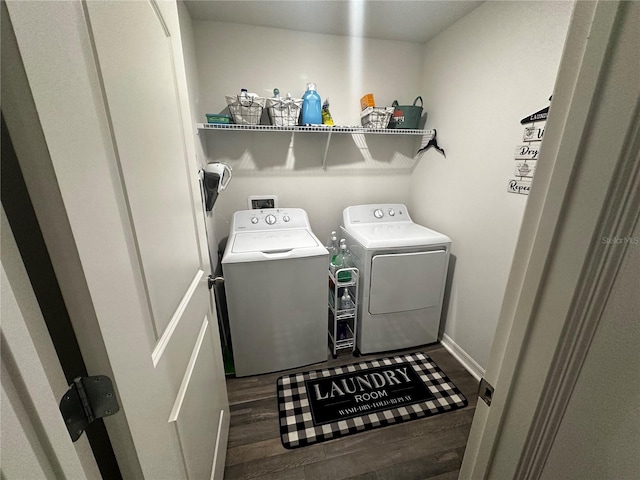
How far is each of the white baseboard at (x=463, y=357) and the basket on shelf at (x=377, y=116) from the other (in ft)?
6.02

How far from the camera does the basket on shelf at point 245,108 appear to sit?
5.75 ft

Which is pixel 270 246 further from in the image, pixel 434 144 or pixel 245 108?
pixel 434 144

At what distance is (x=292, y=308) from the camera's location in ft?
5.82

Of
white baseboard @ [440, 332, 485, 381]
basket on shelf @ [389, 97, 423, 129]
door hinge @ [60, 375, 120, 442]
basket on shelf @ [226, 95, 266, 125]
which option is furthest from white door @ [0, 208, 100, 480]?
basket on shelf @ [389, 97, 423, 129]

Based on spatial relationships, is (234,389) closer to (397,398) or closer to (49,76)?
(397,398)

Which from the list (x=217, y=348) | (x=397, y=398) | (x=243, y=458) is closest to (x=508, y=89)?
(x=397, y=398)

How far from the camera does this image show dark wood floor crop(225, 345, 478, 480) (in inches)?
51.2

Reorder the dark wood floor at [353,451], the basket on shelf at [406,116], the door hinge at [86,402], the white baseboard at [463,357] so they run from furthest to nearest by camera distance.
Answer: the basket on shelf at [406,116], the white baseboard at [463,357], the dark wood floor at [353,451], the door hinge at [86,402]

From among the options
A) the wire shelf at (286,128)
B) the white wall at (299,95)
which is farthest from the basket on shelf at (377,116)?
the white wall at (299,95)

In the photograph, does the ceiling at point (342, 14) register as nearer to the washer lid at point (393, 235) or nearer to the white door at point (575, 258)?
the washer lid at point (393, 235)

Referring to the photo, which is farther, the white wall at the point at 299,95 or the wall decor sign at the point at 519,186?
the white wall at the point at 299,95

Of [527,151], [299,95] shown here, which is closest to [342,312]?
[527,151]

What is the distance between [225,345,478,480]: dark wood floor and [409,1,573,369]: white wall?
2.01 ft

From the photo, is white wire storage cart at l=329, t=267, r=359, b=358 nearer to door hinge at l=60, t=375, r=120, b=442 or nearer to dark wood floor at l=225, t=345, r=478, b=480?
dark wood floor at l=225, t=345, r=478, b=480
